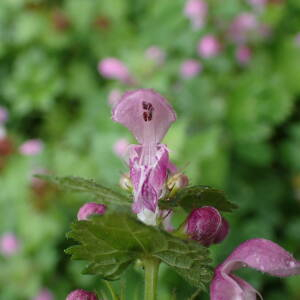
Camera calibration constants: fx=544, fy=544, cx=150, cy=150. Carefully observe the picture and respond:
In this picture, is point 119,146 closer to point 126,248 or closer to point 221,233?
point 221,233

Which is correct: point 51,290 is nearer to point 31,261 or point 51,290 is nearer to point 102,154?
point 31,261

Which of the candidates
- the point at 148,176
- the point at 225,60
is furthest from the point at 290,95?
the point at 148,176

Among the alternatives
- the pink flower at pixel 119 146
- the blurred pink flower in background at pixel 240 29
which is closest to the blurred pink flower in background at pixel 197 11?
the blurred pink flower in background at pixel 240 29

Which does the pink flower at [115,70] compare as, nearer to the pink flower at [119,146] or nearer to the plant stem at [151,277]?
the pink flower at [119,146]

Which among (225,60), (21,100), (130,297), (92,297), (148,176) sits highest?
(148,176)

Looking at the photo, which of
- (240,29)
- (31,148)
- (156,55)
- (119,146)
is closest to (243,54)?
(240,29)

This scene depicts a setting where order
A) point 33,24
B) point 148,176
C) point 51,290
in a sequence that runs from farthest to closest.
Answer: point 33,24 → point 51,290 → point 148,176

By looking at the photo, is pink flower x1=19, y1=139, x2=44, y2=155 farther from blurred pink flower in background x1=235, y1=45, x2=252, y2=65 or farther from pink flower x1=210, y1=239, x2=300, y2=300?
A: pink flower x1=210, y1=239, x2=300, y2=300
